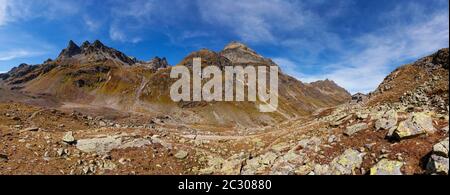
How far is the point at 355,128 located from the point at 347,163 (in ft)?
17.5

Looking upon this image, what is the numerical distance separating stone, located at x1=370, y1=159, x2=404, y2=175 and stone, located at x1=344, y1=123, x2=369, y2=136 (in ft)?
18.8

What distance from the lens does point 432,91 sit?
27625 millimetres

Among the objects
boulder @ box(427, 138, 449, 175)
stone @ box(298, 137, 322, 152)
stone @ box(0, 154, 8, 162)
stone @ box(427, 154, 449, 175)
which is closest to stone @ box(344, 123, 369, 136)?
stone @ box(298, 137, 322, 152)

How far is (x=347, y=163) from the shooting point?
68.0ft

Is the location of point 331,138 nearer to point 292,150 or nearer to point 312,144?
point 312,144

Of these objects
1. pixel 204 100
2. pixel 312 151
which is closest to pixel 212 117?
pixel 204 100

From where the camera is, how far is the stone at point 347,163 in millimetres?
20141

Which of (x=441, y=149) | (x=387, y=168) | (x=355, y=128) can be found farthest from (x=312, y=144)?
(x=441, y=149)

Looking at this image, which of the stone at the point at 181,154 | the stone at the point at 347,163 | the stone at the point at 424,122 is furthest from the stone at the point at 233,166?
the stone at the point at 424,122

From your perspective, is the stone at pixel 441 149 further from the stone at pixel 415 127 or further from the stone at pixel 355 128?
the stone at pixel 355 128

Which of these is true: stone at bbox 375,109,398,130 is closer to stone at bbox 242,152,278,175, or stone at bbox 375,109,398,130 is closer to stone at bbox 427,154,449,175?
stone at bbox 427,154,449,175

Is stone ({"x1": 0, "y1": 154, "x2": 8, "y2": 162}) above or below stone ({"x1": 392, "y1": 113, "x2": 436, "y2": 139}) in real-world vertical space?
below

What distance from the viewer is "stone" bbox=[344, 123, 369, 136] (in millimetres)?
24773

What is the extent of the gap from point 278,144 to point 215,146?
742cm
